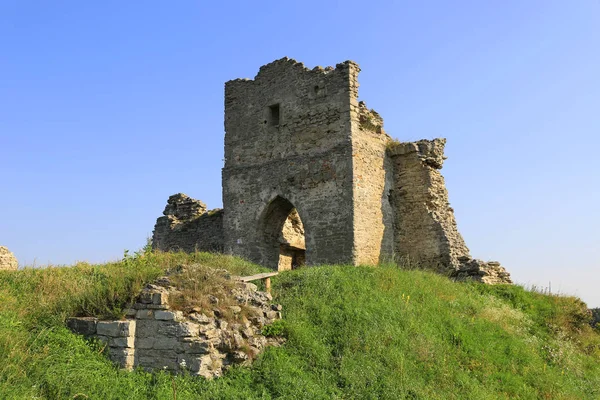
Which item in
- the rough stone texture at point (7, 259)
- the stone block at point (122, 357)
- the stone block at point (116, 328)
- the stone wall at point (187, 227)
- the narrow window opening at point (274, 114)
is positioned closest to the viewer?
the stone block at point (122, 357)

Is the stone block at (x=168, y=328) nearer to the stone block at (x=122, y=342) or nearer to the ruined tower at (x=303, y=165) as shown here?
the stone block at (x=122, y=342)

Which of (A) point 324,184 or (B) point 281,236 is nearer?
(A) point 324,184

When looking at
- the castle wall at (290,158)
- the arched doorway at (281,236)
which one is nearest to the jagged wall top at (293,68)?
the castle wall at (290,158)

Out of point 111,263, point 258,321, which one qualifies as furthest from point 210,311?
point 111,263

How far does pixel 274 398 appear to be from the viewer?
6656 mm

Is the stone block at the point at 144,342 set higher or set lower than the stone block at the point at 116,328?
lower

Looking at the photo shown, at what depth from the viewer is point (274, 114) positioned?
16.7 m

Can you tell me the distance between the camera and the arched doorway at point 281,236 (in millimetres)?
16344

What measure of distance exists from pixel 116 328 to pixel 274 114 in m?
10.8

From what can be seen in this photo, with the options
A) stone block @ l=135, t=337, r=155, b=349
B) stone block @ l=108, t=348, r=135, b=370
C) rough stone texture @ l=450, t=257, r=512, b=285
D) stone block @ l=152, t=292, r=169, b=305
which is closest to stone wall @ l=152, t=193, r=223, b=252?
rough stone texture @ l=450, t=257, r=512, b=285

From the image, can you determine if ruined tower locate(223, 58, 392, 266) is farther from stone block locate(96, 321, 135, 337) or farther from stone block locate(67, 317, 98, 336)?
stone block locate(67, 317, 98, 336)

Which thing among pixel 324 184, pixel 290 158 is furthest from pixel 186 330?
pixel 290 158

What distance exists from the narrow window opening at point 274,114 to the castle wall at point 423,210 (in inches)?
139

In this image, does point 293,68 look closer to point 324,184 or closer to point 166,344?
point 324,184
